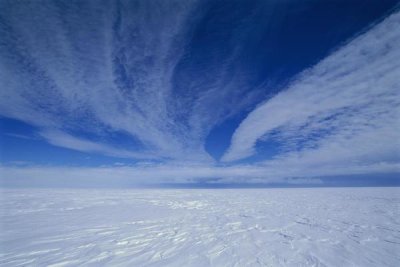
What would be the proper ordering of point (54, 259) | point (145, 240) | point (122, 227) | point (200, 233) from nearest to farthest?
point (54, 259)
point (145, 240)
point (200, 233)
point (122, 227)

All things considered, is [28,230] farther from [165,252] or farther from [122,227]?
[165,252]

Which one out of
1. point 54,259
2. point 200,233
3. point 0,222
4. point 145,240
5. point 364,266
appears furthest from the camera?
point 0,222

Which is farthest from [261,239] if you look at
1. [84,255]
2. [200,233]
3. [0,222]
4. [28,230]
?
[0,222]

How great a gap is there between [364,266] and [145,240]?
6614mm

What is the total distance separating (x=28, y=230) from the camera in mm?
8648

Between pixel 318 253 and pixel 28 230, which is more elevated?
pixel 28 230

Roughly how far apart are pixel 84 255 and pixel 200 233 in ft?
13.9

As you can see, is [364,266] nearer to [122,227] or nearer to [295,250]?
[295,250]

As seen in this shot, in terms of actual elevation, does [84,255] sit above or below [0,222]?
below

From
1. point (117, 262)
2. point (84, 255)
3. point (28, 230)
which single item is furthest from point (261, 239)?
point (28, 230)

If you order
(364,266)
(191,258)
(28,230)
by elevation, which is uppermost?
(28,230)

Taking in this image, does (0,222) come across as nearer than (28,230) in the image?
No

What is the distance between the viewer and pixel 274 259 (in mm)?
5715

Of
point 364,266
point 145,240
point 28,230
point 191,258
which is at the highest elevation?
point 28,230
